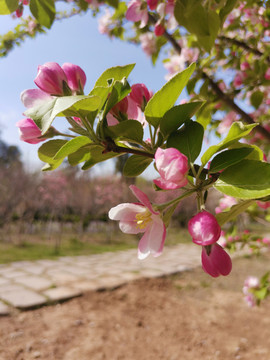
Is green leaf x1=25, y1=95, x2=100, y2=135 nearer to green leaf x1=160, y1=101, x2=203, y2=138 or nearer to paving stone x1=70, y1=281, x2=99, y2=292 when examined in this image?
green leaf x1=160, y1=101, x2=203, y2=138

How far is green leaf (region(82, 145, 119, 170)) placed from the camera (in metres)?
0.47

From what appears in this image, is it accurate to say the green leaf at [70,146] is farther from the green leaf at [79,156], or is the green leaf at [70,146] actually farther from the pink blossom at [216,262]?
the pink blossom at [216,262]

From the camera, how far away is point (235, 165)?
15.9 inches

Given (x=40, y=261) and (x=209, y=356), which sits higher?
(x=209, y=356)

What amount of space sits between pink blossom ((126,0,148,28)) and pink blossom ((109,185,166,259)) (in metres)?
0.78

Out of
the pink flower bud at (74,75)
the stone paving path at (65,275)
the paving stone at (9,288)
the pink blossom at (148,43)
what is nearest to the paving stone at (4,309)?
the stone paving path at (65,275)

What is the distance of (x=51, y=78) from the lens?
42cm

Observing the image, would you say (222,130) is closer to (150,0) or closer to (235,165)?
(150,0)

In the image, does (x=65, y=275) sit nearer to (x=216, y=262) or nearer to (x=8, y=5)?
(x=8, y=5)

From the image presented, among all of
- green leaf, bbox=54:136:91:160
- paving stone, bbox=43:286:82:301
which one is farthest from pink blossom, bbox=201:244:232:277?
paving stone, bbox=43:286:82:301

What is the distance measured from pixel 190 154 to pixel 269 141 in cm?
121

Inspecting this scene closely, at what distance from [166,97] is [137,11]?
757mm

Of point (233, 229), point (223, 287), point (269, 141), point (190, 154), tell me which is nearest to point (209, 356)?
point (233, 229)

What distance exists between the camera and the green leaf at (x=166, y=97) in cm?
38
